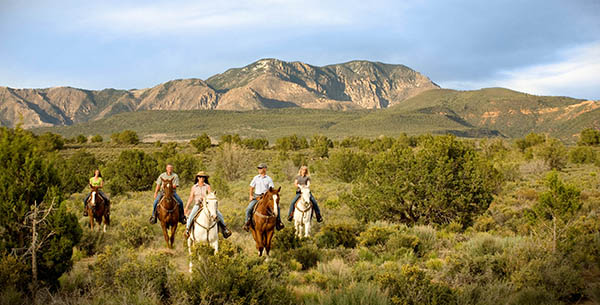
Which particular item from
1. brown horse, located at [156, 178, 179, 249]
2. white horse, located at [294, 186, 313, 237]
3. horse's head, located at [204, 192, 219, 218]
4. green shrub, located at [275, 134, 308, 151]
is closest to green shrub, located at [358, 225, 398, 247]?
white horse, located at [294, 186, 313, 237]

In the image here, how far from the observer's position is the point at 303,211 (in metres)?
12.1

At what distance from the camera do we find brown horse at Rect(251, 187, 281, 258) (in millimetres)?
9727

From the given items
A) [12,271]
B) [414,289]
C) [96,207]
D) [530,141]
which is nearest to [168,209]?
[96,207]

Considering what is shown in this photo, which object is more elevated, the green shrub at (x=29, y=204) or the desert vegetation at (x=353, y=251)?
the green shrub at (x=29, y=204)

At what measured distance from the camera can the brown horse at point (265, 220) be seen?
31.9 feet

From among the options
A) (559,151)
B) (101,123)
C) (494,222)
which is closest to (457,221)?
(494,222)

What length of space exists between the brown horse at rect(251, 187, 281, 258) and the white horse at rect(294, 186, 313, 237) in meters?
2.09

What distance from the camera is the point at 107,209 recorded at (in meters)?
14.9

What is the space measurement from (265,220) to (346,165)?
25307 mm

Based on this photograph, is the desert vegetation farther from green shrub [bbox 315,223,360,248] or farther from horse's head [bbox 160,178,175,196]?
horse's head [bbox 160,178,175,196]

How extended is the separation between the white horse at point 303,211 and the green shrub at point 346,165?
21577 millimetres

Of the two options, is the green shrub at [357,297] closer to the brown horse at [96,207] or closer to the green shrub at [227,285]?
the green shrub at [227,285]

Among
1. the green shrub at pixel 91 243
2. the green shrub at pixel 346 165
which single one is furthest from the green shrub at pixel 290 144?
the green shrub at pixel 91 243

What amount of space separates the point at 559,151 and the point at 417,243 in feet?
123
